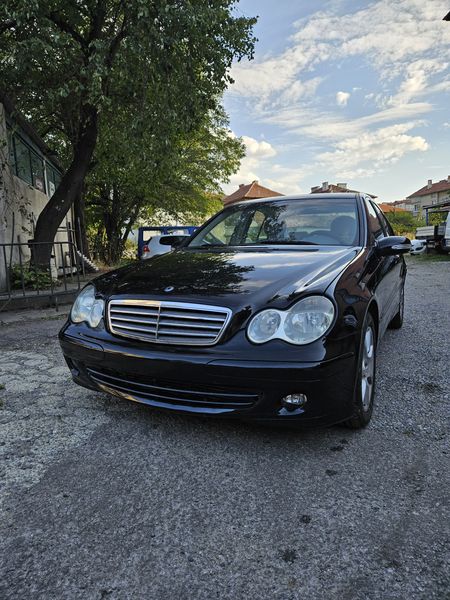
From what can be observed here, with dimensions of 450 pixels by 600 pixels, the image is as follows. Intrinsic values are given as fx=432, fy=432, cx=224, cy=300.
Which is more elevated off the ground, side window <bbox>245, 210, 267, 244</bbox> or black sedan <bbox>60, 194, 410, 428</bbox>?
side window <bbox>245, 210, 267, 244</bbox>

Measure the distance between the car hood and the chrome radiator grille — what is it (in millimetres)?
58

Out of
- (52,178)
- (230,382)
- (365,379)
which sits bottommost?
(365,379)

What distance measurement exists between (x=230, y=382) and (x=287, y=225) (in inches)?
71.4

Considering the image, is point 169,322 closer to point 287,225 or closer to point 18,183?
point 287,225

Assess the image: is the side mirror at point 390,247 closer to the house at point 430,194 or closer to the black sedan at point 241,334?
the black sedan at point 241,334

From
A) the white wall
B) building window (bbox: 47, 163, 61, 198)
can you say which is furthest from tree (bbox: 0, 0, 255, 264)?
building window (bbox: 47, 163, 61, 198)

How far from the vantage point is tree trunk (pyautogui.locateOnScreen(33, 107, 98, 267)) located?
967cm

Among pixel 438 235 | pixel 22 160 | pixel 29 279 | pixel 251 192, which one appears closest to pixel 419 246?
pixel 438 235

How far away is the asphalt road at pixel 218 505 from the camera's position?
57.3 inches

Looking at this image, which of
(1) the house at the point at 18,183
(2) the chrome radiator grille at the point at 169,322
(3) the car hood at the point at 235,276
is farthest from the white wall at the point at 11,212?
(2) the chrome radiator grille at the point at 169,322

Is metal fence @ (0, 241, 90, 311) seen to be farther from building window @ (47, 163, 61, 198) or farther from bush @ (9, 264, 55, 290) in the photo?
building window @ (47, 163, 61, 198)

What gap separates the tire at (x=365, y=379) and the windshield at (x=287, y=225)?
0.76m

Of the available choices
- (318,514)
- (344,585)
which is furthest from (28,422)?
(344,585)

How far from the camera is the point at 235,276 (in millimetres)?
2545
